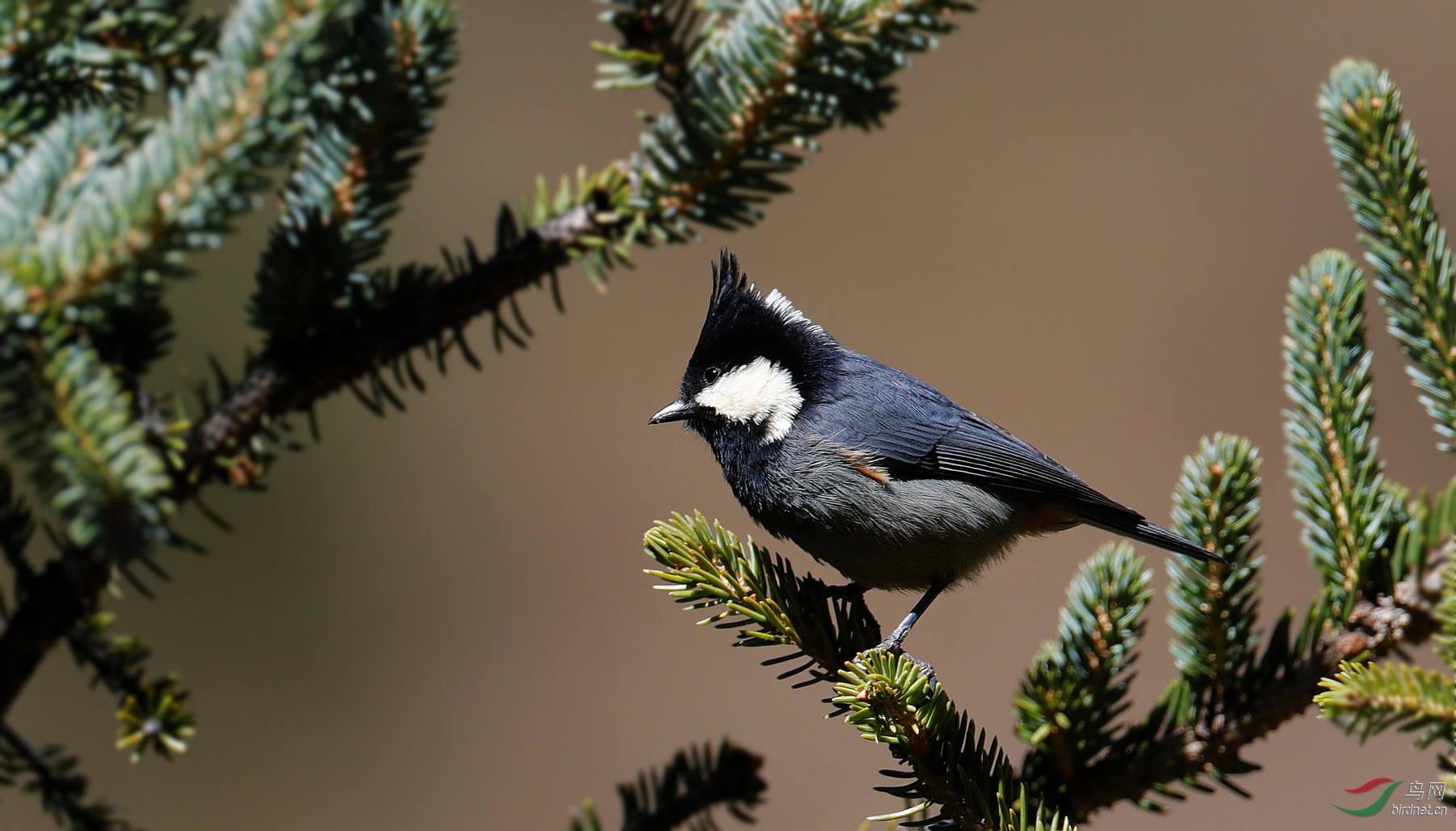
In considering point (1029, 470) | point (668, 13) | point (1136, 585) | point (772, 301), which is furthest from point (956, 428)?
point (668, 13)

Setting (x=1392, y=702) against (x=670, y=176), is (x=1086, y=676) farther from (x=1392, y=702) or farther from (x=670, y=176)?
(x=670, y=176)

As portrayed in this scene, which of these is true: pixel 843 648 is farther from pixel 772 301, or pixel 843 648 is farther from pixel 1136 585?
pixel 772 301

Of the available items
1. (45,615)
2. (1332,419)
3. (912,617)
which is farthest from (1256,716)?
(45,615)

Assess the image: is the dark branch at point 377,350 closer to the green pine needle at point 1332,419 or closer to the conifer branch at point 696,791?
the conifer branch at point 696,791

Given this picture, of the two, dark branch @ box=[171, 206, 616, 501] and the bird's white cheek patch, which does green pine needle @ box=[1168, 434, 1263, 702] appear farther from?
dark branch @ box=[171, 206, 616, 501]

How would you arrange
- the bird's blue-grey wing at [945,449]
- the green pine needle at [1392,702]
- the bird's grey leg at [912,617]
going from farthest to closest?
1. the bird's blue-grey wing at [945,449]
2. the bird's grey leg at [912,617]
3. the green pine needle at [1392,702]

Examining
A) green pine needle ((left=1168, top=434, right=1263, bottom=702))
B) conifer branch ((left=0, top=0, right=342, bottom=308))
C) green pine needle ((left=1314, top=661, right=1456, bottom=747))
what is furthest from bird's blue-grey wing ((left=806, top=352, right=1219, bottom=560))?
conifer branch ((left=0, top=0, right=342, bottom=308))

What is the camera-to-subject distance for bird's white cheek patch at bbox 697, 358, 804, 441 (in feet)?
4.25

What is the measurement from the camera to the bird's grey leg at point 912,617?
114 centimetres

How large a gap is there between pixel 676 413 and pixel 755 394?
A: 108 mm

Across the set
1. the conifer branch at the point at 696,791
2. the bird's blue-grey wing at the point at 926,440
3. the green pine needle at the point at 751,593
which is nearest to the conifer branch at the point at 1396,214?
the bird's blue-grey wing at the point at 926,440

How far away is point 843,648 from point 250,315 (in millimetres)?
604

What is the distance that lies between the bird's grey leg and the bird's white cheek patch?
29 centimetres

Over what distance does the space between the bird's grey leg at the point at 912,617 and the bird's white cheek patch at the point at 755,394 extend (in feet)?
0.94
